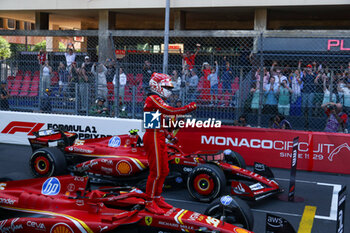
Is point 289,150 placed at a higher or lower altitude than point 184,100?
lower

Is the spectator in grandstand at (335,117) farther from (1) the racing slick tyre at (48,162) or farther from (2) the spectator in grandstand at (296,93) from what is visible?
(1) the racing slick tyre at (48,162)

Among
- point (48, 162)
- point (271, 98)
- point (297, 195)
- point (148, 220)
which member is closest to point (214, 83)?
point (271, 98)

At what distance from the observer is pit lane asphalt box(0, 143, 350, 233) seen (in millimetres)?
7328

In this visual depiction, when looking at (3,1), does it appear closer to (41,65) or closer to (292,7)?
(41,65)

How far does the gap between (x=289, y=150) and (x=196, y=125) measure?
7.15ft

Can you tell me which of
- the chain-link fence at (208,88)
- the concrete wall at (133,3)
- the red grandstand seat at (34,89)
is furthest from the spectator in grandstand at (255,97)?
the concrete wall at (133,3)

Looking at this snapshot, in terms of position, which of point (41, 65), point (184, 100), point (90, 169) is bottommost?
point (90, 169)

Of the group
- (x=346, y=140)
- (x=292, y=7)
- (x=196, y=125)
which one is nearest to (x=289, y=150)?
(x=346, y=140)

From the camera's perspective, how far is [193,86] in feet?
40.4

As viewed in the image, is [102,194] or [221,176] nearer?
[102,194]

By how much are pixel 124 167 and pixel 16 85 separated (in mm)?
6884

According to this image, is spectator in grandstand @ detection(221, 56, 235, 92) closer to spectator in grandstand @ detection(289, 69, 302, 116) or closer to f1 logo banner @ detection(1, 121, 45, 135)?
spectator in grandstand @ detection(289, 69, 302, 116)

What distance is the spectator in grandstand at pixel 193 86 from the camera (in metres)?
12.2

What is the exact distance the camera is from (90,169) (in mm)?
8852
